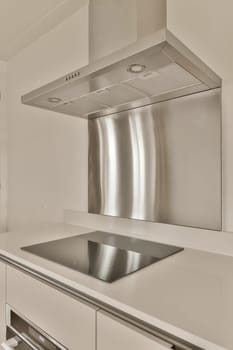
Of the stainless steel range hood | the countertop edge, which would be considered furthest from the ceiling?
the countertop edge

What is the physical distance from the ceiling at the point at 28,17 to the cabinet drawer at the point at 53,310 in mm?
1614

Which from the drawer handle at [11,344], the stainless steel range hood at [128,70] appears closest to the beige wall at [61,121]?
the stainless steel range hood at [128,70]

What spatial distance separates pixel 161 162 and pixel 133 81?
1.57 ft

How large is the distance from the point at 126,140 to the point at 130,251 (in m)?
0.64

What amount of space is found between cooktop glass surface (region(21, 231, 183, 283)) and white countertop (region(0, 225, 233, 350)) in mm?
37

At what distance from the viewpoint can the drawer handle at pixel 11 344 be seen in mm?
1092

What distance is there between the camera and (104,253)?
1.15m

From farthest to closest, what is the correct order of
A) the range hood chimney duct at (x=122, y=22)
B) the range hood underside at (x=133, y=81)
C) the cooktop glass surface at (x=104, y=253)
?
the range hood chimney duct at (x=122, y=22), the cooktop glass surface at (x=104, y=253), the range hood underside at (x=133, y=81)

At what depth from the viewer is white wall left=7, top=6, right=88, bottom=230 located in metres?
1.79

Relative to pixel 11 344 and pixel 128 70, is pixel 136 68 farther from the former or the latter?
pixel 11 344

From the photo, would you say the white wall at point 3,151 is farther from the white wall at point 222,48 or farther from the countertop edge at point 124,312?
the white wall at point 222,48

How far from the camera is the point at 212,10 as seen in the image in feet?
3.77

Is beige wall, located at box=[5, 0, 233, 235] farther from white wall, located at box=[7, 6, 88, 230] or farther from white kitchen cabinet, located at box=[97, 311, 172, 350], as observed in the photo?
white kitchen cabinet, located at box=[97, 311, 172, 350]

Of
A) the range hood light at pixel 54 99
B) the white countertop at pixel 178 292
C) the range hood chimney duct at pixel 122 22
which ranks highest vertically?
the range hood chimney duct at pixel 122 22
